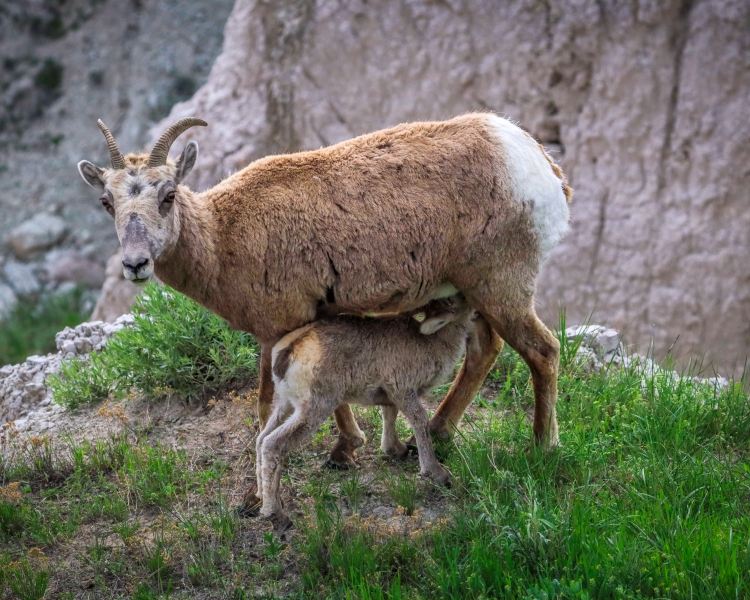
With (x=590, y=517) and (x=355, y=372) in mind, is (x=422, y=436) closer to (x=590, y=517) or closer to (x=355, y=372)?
(x=355, y=372)

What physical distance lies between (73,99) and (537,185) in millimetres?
11362

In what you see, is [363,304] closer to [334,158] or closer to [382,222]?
[382,222]

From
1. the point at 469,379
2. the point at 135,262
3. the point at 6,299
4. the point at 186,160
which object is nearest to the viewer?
the point at 135,262

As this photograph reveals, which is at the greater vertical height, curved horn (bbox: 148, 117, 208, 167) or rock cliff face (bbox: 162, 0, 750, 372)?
curved horn (bbox: 148, 117, 208, 167)

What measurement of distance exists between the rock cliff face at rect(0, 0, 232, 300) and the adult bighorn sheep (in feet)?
29.4

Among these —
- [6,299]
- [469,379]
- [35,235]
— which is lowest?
[6,299]

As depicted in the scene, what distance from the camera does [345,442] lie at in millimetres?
5633

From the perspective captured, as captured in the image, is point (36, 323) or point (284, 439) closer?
point (284, 439)

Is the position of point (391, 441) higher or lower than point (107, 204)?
lower

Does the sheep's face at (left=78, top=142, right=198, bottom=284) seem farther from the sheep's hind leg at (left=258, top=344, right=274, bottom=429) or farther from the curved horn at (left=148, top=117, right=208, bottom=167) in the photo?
the sheep's hind leg at (left=258, top=344, right=274, bottom=429)

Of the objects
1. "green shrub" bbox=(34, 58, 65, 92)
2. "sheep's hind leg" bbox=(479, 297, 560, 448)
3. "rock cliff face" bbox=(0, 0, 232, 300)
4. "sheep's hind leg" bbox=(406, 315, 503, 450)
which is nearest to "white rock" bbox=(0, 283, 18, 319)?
"rock cliff face" bbox=(0, 0, 232, 300)

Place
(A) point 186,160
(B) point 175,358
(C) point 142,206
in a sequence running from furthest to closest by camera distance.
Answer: (B) point 175,358
(A) point 186,160
(C) point 142,206

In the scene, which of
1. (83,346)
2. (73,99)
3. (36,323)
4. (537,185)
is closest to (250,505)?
(537,185)

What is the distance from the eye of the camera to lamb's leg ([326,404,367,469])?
5.60 metres
